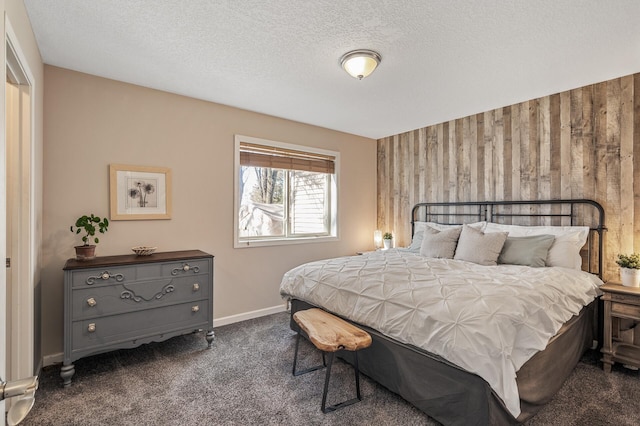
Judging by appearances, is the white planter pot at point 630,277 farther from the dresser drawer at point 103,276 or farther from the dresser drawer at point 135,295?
the dresser drawer at point 103,276

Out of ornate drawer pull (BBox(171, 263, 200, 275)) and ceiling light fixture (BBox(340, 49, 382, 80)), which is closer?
ceiling light fixture (BBox(340, 49, 382, 80))

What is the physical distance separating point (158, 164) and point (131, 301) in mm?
1380

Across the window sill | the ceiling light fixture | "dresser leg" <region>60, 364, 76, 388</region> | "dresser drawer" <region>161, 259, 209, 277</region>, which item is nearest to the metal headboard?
the window sill

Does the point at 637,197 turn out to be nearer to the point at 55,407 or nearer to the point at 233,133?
the point at 233,133

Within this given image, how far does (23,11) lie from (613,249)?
496 centimetres

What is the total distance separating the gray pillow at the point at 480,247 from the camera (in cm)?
307

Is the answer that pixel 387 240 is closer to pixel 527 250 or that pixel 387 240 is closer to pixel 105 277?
A: pixel 527 250

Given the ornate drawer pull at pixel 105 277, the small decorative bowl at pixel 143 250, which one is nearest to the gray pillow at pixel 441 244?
the small decorative bowl at pixel 143 250

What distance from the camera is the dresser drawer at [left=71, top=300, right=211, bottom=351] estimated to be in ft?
7.98

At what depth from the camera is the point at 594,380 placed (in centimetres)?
243

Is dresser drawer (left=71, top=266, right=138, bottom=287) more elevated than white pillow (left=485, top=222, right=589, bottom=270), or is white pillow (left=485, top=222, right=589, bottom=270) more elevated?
white pillow (left=485, top=222, right=589, bottom=270)

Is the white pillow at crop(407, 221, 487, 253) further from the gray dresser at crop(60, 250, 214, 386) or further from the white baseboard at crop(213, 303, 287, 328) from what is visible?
the gray dresser at crop(60, 250, 214, 386)

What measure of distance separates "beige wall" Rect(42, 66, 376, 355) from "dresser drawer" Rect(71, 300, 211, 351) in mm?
543

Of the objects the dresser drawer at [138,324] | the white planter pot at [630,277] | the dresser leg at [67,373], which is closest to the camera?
the dresser leg at [67,373]
